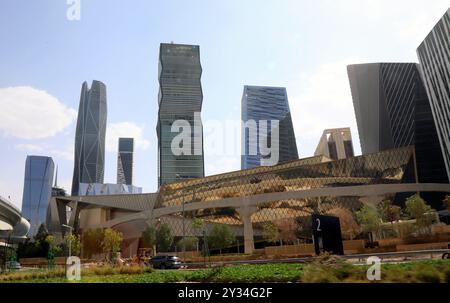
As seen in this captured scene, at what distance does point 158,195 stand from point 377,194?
1931 inches

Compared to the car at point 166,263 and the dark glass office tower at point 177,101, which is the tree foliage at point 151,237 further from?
the dark glass office tower at point 177,101

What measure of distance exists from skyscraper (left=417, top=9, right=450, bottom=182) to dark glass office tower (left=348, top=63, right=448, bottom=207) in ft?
40.4

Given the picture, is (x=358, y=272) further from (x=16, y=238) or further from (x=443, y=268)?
(x=16, y=238)

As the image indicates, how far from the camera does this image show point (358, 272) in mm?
13312

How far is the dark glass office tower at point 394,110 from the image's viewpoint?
104000mm

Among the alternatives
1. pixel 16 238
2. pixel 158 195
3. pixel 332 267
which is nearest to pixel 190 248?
pixel 158 195

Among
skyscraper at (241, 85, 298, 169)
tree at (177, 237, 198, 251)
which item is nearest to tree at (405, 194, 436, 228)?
tree at (177, 237, 198, 251)

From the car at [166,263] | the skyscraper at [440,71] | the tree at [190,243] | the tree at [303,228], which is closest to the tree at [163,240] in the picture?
the tree at [190,243]

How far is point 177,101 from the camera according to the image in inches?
6191

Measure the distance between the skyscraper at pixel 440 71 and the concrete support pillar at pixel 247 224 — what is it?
48.7m

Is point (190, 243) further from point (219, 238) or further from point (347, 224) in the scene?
point (347, 224)

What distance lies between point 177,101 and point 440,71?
3832 inches

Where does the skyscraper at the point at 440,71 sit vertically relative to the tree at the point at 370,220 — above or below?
above

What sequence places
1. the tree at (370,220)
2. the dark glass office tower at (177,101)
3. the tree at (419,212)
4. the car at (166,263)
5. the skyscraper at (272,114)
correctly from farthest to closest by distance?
1. the skyscraper at (272,114)
2. the dark glass office tower at (177,101)
3. the tree at (370,220)
4. the tree at (419,212)
5. the car at (166,263)
